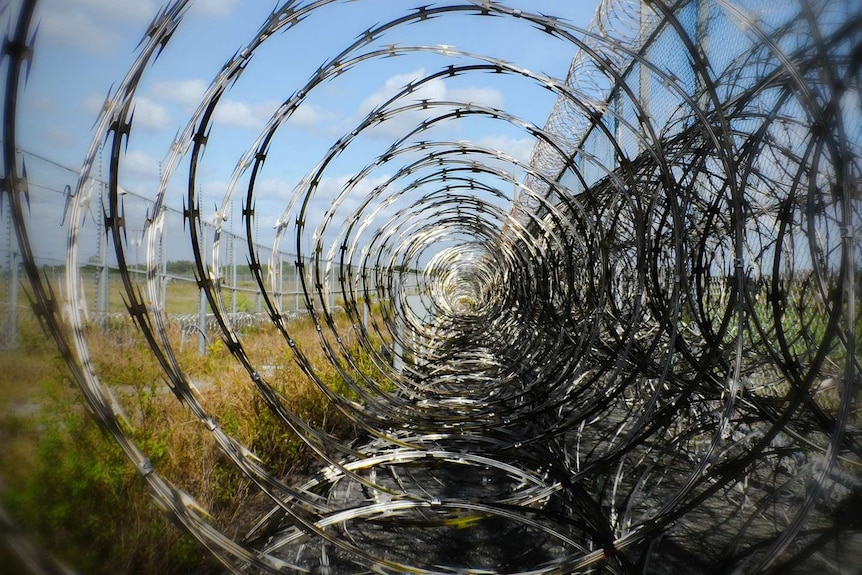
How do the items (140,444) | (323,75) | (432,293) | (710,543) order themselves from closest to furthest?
1. (323,75)
2. (710,543)
3. (140,444)
4. (432,293)

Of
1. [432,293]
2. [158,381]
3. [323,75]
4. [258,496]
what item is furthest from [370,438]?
[432,293]

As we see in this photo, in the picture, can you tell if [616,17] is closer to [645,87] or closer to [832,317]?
[645,87]

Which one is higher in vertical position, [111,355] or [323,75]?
[323,75]

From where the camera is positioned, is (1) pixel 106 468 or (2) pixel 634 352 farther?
(2) pixel 634 352

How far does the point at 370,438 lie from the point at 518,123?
359cm

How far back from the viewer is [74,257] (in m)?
2.32

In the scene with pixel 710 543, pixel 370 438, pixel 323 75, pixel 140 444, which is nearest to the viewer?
pixel 323 75

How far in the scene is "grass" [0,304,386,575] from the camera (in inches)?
123

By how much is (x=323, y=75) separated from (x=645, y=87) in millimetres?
5132

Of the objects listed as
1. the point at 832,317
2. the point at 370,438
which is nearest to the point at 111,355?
the point at 370,438

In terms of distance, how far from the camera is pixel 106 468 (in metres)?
3.88

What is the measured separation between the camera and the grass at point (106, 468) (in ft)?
10.2

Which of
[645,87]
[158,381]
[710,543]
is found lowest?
[710,543]

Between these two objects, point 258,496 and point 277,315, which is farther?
point 258,496
